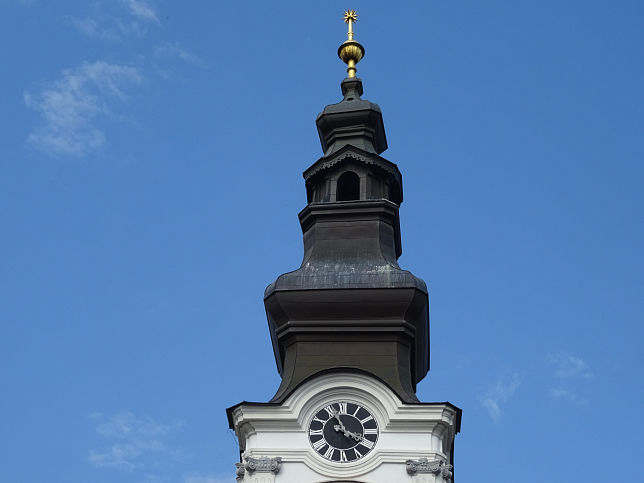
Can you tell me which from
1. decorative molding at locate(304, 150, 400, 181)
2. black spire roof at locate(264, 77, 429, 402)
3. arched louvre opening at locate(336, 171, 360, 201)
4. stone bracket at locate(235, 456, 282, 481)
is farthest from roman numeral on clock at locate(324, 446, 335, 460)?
decorative molding at locate(304, 150, 400, 181)

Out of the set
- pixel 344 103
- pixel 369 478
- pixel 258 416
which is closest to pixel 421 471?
pixel 369 478

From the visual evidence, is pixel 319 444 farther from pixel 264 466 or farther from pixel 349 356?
pixel 349 356

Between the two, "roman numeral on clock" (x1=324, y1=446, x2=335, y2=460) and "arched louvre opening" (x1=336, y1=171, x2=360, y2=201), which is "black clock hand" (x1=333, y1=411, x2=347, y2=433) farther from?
"arched louvre opening" (x1=336, y1=171, x2=360, y2=201)

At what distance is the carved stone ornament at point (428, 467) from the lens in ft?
111

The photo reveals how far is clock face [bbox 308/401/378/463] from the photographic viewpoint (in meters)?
34.3

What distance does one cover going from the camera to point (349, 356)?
35562 mm

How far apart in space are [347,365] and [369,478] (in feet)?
8.74

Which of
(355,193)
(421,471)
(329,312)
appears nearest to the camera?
(421,471)

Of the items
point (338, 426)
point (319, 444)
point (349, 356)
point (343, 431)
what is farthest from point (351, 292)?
point (319, 444)

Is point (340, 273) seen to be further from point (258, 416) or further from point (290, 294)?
point (258, 416)

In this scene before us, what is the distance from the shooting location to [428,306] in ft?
122

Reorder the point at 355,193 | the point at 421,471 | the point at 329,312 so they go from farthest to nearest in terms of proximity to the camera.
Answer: the point at 355,193, the point at 329,312, the point at 421,471

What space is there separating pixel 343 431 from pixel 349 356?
185 cm

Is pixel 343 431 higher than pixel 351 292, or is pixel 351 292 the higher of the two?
pixel 351 292
